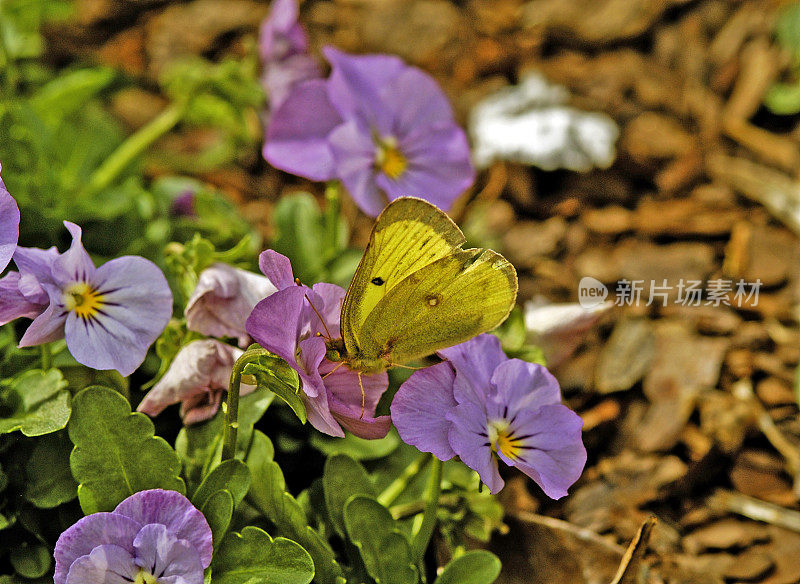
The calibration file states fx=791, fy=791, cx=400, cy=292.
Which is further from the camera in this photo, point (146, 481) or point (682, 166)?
point (682, 166)

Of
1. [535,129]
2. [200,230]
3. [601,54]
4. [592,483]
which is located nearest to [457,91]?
[535,129]

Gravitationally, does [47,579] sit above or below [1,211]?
below

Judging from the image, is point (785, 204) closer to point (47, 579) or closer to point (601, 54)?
point (601, 54)

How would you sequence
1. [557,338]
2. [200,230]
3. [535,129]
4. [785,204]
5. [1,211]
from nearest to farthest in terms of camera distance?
[1,211], [557,338], [200,230], [785,204], [535,129]

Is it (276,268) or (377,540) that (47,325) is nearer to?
(276,268)

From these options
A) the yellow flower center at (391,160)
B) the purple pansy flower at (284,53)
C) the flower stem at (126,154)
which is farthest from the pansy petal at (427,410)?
the flower stem at (126,154)

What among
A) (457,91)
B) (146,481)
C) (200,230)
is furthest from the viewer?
(457,91)

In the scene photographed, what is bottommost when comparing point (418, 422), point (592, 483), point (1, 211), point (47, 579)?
point (592, 483)
